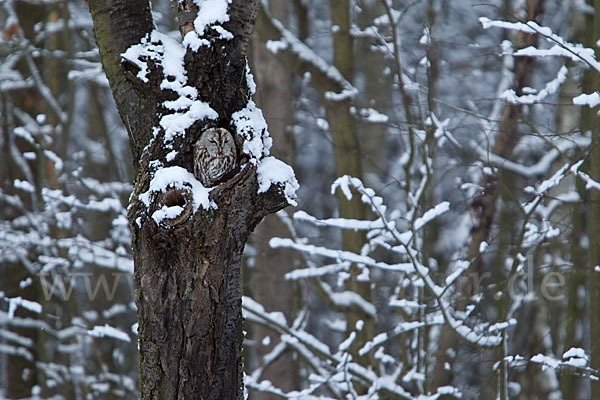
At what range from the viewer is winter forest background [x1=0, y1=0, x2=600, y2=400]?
367 centimetres

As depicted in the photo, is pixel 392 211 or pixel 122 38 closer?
pixel 122 38

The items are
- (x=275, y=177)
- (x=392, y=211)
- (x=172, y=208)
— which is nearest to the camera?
(x=172, y=208)

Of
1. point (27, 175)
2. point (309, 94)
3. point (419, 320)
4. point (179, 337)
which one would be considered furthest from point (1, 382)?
point (179, 337)

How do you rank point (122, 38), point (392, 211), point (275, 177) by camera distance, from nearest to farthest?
point (275, 177) → point (122, 38) → point (392, 211)

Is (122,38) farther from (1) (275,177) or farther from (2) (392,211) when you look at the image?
(2) (392,211)

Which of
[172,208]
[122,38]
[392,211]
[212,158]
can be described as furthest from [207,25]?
[392,211]

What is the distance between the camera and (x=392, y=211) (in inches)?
234

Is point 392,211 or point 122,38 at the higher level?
point 392,211

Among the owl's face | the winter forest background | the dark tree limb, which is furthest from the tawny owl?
the winter forest background

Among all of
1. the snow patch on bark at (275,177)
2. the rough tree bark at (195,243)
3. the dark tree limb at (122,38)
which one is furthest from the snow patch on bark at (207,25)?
the snow patch on bark at (275,177)

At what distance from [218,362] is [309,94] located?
13.7 feet

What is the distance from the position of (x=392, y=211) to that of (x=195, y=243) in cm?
416

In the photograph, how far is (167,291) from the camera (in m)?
2.01

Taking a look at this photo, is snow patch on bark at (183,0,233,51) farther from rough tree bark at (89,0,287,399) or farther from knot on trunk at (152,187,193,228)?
knot on trunk at (152,187,193,228)
